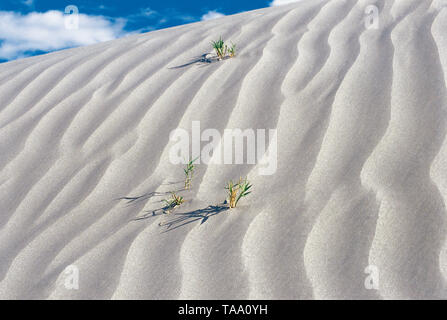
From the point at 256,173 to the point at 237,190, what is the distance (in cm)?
16

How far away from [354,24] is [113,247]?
7.76ft

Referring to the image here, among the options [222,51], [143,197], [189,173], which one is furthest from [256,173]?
[222,51]

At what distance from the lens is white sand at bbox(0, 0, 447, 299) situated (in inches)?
51.4

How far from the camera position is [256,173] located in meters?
1.76

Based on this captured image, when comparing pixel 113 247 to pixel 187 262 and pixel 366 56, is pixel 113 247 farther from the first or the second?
pixel 366 56

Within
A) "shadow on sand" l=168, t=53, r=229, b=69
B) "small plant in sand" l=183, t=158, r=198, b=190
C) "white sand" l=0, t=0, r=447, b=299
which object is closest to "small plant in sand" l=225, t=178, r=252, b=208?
"white sand" l=0, t=0, r=447, b=299

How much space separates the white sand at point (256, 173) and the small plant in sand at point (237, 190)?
3 cm

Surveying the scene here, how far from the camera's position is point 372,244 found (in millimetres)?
1311

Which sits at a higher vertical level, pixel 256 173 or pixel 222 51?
pixel 222 51

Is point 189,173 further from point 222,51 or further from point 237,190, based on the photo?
point 222,51

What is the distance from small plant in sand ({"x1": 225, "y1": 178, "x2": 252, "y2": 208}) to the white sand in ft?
0.11

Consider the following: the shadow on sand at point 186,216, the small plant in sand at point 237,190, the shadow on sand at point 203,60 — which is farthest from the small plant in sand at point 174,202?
the shadow on sand at point 203,60

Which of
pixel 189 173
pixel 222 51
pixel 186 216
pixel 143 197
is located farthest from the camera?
pixel 222 51

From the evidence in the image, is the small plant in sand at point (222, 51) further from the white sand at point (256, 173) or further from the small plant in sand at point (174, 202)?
the small plant in sand at point (174, 202)
